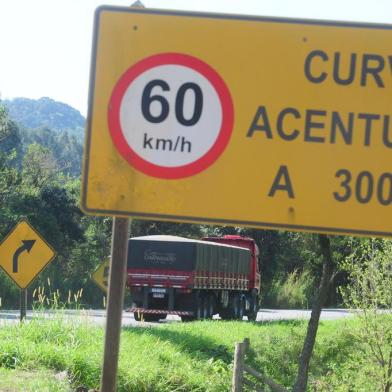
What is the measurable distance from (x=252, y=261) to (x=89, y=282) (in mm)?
11463

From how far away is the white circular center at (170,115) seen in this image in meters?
3.42

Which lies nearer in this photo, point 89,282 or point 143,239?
point 143,239

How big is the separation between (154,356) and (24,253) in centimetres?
322

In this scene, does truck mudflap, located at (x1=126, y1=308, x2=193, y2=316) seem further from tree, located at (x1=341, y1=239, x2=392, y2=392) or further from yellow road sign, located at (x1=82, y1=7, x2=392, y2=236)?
yellow road sign, located at (x1=82, y1=7, x2=392, y2=236)

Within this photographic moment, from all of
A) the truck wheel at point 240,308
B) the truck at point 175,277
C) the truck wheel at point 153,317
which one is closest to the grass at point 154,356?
the truck at point 175,277

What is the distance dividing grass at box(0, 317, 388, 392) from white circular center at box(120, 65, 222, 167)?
20.0 ft

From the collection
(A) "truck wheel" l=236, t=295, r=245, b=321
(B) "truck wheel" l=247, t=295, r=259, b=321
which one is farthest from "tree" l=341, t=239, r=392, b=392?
(B) "truck wheel" l=247, t=295, r=259, b=321

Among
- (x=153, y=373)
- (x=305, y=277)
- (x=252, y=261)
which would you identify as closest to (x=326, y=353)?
(x=252, y=261)

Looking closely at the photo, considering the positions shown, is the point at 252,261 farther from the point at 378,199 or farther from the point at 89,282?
the point at 378,199

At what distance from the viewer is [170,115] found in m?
3.44

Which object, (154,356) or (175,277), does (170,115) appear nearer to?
(154,356)

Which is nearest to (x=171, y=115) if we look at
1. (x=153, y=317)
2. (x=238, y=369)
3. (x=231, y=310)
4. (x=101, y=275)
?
(x=238, y=369)

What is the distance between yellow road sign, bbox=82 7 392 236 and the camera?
11.1 ft

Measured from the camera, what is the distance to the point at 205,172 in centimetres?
341
